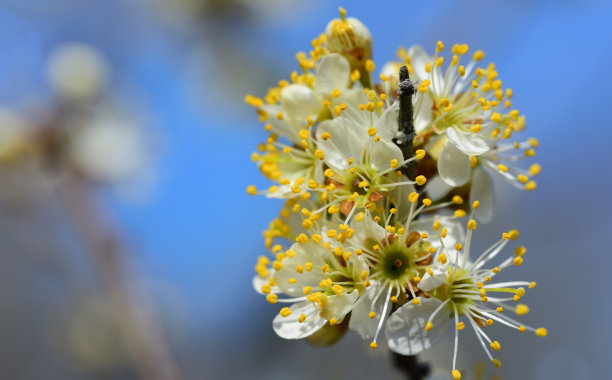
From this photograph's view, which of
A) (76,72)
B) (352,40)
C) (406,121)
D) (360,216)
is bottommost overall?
(360,216)

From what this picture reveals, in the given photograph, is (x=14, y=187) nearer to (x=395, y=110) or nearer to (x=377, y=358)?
(x=377, y=358)

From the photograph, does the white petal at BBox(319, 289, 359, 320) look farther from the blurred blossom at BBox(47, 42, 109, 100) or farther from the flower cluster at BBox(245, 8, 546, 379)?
the blurred blossom at BBox(47, 42, 109, 100)

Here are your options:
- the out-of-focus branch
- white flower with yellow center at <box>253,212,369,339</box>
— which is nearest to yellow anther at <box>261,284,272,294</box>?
white flower with yellow center at <box>253,212,369,339</box>

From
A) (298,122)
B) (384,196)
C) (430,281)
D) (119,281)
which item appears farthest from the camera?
(119,281)

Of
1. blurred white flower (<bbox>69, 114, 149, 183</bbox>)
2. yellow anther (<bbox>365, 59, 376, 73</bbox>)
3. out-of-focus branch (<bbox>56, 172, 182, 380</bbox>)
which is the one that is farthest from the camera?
blurred white flower (<bbox>69, 114, 149, 183</bbox>)

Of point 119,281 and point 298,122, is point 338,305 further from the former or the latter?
point 119,281

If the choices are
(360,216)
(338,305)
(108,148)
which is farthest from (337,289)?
(108,148)
